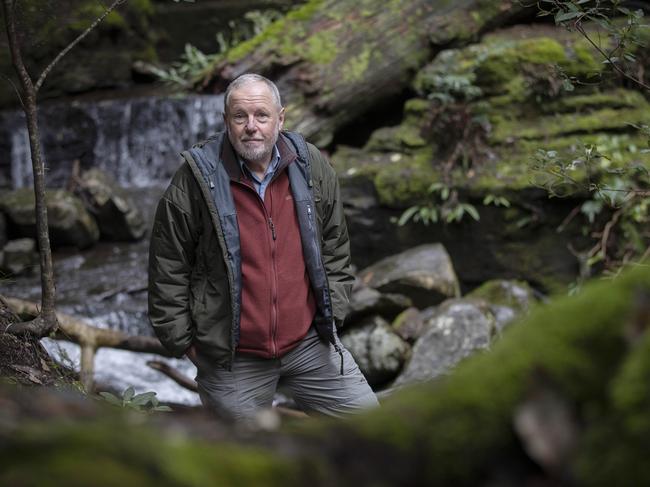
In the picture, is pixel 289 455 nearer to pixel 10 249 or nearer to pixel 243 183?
pixel 243 183

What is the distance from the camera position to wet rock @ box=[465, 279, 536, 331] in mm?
7531

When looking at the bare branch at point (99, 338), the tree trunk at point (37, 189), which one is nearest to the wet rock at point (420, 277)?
the bare branch at point (99, 338)

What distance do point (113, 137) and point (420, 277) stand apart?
6704mm

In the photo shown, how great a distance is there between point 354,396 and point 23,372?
1656mm

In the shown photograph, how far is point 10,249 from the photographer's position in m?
9.18

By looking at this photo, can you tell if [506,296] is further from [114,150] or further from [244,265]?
[114,150]

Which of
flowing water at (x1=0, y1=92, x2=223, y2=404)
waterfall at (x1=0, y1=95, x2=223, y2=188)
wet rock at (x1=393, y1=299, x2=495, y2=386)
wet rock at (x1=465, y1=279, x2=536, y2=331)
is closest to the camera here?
wet rock at (x1=393, y1=299, x2=495, y2=386)

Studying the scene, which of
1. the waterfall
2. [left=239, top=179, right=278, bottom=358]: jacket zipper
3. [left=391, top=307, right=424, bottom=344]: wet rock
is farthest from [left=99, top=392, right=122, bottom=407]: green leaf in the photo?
the waterfall

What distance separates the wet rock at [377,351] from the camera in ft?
22.7

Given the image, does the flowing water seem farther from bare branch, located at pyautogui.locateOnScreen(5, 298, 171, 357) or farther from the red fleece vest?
the red fleece vest

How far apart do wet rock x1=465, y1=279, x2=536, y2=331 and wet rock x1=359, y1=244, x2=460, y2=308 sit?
0.99 feet

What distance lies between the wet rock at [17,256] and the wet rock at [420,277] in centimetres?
433

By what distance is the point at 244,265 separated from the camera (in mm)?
3627

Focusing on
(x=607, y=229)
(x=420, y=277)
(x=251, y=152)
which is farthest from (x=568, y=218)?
(x=251, y=152)
